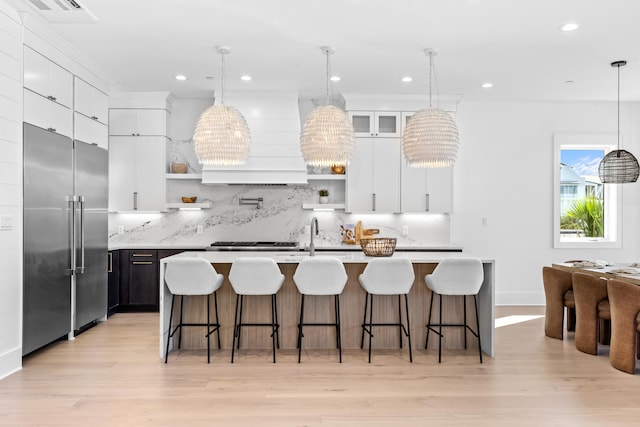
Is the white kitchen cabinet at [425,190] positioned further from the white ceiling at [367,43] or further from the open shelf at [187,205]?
the open shelf at [187,205]

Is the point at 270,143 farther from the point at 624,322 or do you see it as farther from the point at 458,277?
the point at 624,322

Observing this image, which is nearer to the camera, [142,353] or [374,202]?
[142,353]

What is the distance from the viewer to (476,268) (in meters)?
3.76

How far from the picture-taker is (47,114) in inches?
159

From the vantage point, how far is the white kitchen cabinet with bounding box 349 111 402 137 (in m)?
6.04

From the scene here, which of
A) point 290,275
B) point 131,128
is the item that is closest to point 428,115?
point 290,275

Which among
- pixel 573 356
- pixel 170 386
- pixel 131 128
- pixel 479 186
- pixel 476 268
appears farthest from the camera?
pixel 479 186

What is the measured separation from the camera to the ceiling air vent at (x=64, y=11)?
11.1 feet

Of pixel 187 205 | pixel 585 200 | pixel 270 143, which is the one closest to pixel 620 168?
pixel 585 200

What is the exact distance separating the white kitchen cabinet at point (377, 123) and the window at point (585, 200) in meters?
2.35

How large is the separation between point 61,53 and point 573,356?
205 inches

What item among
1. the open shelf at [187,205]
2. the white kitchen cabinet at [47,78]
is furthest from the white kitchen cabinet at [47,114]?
the open shelf at [187,205]

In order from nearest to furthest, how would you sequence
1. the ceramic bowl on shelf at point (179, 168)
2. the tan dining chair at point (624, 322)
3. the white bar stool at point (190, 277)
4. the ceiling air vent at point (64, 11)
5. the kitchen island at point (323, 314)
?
the ceiling air vent at point (64, 11) → the tan dining chair at point (624, 322) → the white bar stool at point (190, 277) → the kitchen island at point (323, 314) → the ceramic bowl on shelf at point (179, 168)

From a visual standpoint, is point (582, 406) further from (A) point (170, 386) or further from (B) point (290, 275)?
(A) point (170, 386)
